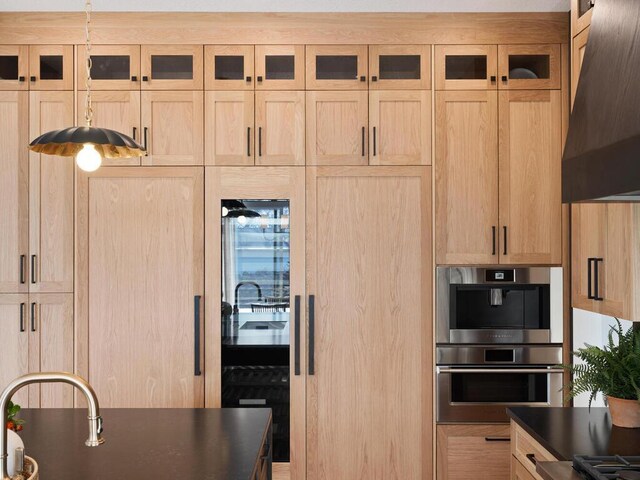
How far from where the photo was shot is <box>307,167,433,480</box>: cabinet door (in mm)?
3289

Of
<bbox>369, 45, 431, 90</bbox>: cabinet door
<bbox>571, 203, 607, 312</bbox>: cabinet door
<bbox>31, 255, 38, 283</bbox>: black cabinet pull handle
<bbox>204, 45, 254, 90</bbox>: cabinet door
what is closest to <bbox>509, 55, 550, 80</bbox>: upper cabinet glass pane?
<bbox>369, 45, 431, 90</bbox>: cabinet door

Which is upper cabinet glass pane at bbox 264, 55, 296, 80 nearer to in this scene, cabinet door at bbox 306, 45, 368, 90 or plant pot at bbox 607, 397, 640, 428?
cabinet door at bbox 306, 45, 368, 90

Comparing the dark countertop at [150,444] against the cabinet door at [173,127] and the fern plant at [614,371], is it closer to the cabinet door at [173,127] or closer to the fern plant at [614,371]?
the fern plant at [614,371]

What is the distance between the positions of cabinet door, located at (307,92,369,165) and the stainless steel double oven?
783 mm

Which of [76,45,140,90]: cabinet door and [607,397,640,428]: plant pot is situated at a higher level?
[76,45,140,90]: cabinet door

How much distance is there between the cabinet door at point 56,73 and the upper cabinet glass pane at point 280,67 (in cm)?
104

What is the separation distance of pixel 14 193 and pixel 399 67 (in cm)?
214

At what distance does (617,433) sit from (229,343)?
1914 mm

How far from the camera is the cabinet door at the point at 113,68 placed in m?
3.33

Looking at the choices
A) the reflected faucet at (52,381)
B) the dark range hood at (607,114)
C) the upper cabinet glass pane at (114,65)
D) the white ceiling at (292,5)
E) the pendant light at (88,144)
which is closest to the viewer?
the reflected faucet at (52,381)

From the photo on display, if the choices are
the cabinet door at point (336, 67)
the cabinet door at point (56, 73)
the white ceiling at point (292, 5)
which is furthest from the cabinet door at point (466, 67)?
the cabinet door at point (56, 73)

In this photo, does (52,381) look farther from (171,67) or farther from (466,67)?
(466,67)

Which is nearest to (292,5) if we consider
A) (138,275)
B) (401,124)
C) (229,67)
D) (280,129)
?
(229,67)

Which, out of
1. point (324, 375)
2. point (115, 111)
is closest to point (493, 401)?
point (324, 375)
